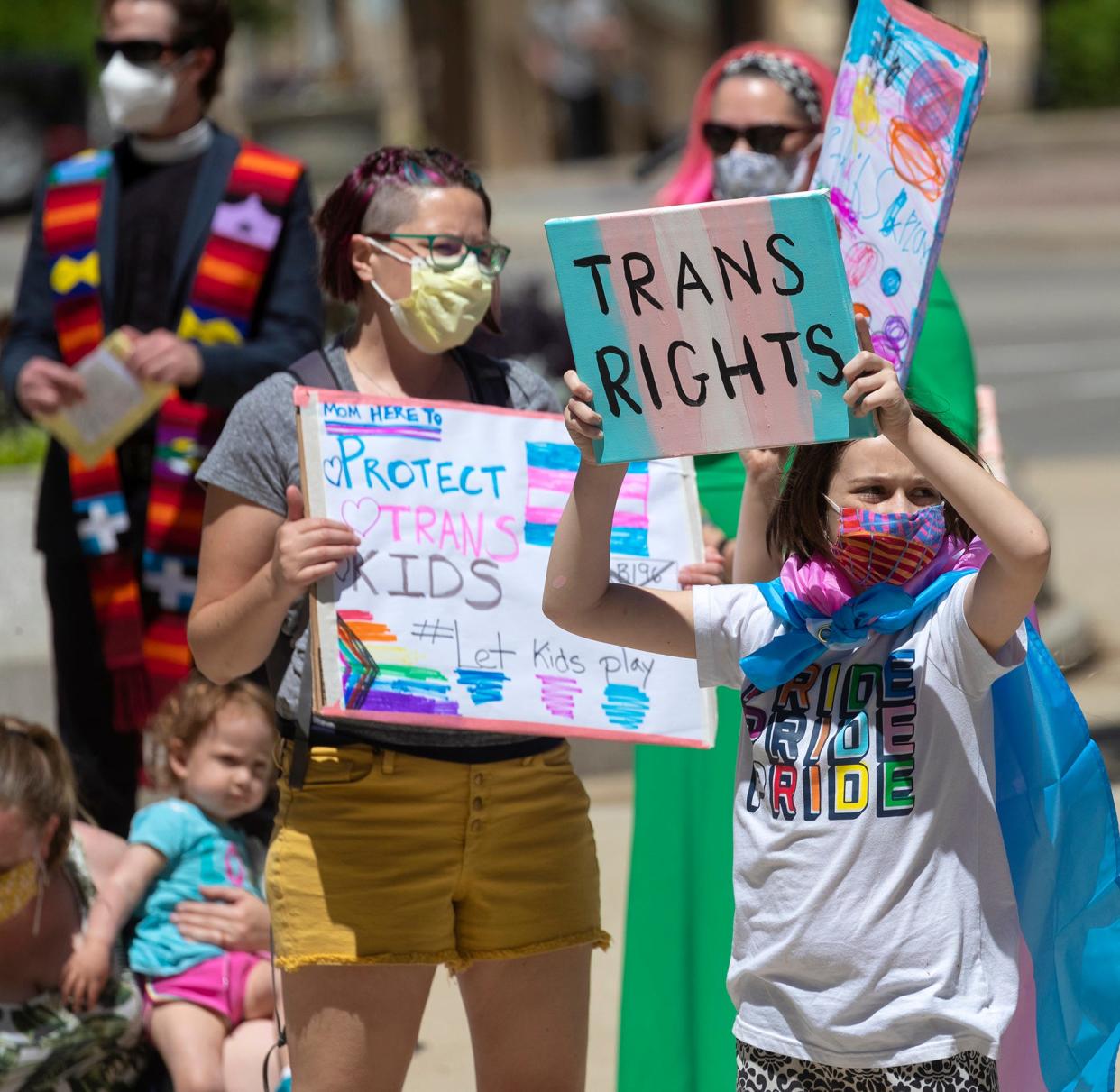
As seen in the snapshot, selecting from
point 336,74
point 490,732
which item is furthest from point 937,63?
point 336,74

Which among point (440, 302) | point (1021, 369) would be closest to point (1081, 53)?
point (1021, 369)

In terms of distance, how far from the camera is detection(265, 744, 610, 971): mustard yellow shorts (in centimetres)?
291

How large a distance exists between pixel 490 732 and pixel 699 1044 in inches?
37.4

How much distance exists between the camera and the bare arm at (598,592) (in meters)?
2.62

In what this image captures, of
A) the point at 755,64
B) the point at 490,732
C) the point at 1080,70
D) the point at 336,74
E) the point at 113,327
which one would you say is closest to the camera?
the point at 490,732

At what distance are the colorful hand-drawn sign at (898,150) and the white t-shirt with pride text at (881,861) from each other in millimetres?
763

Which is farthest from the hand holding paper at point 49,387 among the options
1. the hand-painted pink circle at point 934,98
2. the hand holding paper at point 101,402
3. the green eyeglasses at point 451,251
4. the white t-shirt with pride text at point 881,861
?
the white t-shirt with pride text at point 881,861

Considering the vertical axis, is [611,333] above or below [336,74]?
above

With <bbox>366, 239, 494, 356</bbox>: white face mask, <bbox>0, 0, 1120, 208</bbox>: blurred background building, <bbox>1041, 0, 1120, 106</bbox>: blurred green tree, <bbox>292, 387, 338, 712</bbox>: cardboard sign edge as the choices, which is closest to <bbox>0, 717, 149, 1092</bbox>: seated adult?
<bbox>292, 387, 338, 712</bbox>: cardboard sign edge

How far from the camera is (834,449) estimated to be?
106 inches

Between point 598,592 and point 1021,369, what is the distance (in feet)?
39.7

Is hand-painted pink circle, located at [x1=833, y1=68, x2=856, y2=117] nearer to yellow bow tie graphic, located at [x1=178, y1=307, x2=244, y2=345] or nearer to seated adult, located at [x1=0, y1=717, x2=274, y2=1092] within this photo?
yellow bow tie graphic, located at [x1=178, y1=307, x2=244, y2=345]

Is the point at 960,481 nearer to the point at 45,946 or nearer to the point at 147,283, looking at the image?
the point at 45,946

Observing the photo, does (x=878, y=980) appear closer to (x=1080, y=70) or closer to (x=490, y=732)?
(x=490, y=732)
